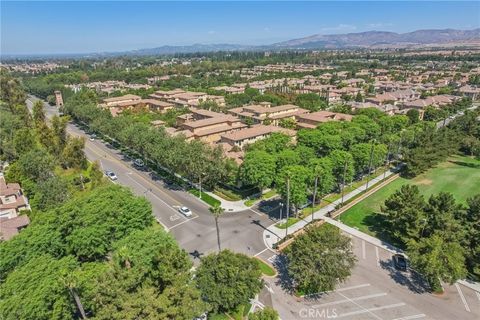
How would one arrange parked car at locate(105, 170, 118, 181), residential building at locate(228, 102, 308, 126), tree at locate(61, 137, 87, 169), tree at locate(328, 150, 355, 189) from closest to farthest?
tree at locate(328, 150, 355, 189) → parked car at locate(105, 170, 118, 181) → tree at locate(61, 137, 87, 169) → residential building at locate(228, 102, 308, 126)

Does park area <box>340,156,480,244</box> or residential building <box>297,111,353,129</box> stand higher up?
residential building <box>297,111,353,129</box>

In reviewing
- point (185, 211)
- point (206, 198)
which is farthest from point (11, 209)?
point (206, 198)

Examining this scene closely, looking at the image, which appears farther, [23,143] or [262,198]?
[23,143]

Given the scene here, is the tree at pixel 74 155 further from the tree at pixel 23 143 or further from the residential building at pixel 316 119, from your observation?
the residential building at pixel 316 119

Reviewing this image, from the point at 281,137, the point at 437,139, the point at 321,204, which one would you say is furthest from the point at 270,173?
the point at 437,139

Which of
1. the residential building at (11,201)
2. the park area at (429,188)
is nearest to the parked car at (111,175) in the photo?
the residential building at (11,201)

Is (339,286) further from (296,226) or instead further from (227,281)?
(227,281)

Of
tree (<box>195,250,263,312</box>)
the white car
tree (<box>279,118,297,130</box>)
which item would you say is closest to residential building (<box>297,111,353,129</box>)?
tree (<box>279,118,297,130</box>)

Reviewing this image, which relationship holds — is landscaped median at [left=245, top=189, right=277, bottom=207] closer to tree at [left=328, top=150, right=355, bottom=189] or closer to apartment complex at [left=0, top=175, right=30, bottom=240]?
tree at [left=328, top=150, right=355, bottom=189]
